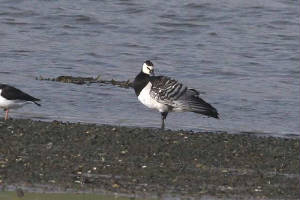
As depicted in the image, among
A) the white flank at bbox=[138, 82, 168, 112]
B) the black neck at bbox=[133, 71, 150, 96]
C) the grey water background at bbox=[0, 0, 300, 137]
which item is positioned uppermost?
the black neck at bbox=[133, 71, 150, 96]

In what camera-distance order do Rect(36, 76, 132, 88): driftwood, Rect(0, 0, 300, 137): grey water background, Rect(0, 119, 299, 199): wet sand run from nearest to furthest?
1. Rect(0, 119, 299, 199): wet sand
2. Rect(0, 0, 300, 137): grey water background
3. Rect(36, 76, 132, 88): driftwood

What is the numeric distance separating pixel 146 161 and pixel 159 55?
1391cm

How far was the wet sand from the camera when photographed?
40.0 ft

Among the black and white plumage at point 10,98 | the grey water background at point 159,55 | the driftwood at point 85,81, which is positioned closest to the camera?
the black and white plumage at point 10,98

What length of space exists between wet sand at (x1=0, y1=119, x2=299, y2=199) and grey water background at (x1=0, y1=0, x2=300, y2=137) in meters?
3.60

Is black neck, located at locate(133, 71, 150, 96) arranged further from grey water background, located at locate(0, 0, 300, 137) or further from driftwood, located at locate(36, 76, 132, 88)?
driftwood, located at locate(36, 76, 132, 88)

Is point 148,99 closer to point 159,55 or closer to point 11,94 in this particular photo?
point 11,94

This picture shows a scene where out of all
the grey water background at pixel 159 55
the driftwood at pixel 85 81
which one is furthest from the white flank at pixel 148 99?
the driftwood at pixel 85 81

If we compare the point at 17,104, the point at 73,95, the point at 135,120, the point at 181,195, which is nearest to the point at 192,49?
the point at 73,95

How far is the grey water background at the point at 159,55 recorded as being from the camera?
2052 cm

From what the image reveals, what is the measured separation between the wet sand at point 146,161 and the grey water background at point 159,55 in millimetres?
3599

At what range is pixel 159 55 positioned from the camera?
89.8ft

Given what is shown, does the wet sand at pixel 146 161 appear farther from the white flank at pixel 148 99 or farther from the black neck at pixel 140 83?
the black neck at pixel 140 83

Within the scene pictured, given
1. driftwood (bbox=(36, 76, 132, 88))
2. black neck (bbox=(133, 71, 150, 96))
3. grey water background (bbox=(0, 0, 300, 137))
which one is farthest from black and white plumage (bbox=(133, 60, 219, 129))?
driftwood (bbox=(36, 76, 132, 88))
